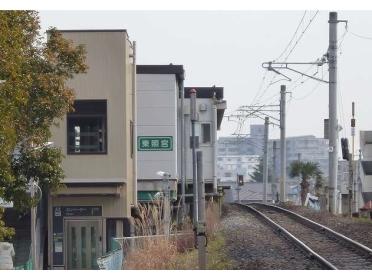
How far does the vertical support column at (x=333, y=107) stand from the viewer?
109 ft

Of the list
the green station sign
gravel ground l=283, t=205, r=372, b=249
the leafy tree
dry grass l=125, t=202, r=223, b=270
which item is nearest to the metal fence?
dry grass l=125, t=202, r=223, b=270

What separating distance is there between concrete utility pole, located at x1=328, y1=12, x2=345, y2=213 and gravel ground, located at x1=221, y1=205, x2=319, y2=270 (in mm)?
6080

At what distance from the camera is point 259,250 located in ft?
65.7

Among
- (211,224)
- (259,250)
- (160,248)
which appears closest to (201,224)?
(160,248)

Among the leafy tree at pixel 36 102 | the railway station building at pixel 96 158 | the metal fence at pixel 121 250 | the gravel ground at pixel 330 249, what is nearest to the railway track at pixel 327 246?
the gravel ground at pixel 330 249

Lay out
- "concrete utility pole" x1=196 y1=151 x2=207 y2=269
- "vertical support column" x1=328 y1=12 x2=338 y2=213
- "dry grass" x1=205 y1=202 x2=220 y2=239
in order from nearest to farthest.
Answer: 1. "concrete utility pole" x1=196 y1=151 x2=207 y2=269
2. "dry grass" x1=205 y1=202 x2=220 y2=239
3. "vertical support column" x1=328 y1=12 x2=338 y2=213

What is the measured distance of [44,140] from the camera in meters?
17.5

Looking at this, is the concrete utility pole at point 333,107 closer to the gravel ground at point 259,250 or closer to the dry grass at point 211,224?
the gravel ground at point 259,250

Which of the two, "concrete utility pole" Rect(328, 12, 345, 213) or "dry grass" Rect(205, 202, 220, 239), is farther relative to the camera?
"concrete utility pole" Rect(328, 12, 345, 213)

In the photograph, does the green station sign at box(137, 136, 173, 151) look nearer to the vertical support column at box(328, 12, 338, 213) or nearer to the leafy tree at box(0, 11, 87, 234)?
the vertical support column at box(328, 12, 338, 213)

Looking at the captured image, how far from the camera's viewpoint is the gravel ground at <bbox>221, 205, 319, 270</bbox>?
55.2 ft

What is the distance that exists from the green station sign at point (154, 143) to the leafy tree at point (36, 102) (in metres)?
10.9

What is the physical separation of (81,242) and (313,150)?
12011 centimetres

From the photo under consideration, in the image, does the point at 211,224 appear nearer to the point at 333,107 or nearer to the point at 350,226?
the point at 350,226
